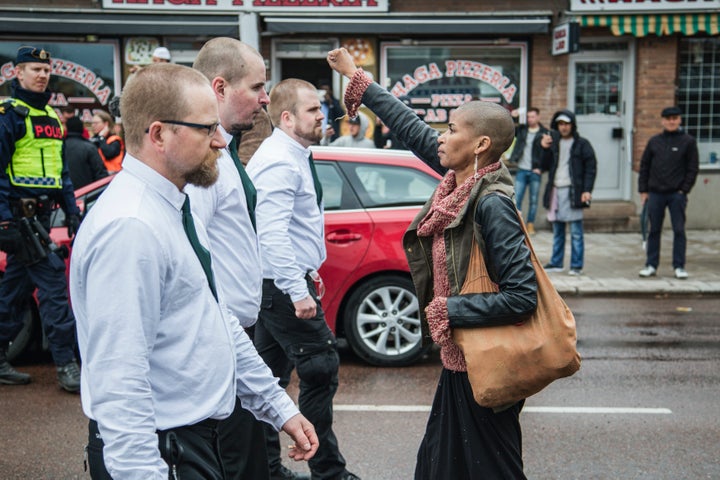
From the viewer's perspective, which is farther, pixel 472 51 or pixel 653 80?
pixel 472 51

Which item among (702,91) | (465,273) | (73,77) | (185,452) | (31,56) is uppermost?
(73,77)

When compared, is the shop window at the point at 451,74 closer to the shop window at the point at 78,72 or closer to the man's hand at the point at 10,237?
the shop window at the point at 78,72

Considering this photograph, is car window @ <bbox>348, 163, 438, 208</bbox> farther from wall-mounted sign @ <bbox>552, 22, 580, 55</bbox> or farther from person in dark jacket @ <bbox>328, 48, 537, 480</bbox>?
wall-mounted sign @ <bbox>552, 22, 580, 55</bbox>

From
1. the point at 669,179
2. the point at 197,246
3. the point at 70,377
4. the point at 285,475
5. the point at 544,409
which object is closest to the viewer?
the point at 197,246

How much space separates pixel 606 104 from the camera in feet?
51.0

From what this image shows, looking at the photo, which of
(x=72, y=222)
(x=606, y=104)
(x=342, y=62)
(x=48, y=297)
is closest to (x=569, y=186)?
(x=606, y=104)

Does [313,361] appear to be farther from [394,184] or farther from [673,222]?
[673,222]

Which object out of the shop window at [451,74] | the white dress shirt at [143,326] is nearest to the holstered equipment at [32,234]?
the white dress shirt at [143,326]

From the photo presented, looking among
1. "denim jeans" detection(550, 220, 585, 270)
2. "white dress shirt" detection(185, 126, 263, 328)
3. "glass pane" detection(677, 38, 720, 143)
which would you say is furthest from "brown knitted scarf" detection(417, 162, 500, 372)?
"glass pane" detection(677, 38, 720, 143)

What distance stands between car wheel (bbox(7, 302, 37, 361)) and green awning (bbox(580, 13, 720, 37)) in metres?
10.7

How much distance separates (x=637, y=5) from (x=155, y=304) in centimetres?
1419

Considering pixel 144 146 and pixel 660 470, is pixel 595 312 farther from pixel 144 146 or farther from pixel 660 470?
pixel 144 146

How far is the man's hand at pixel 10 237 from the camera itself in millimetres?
6301

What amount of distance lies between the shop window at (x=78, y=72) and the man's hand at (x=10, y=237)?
9.08m
